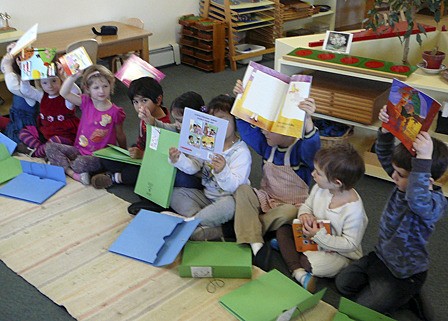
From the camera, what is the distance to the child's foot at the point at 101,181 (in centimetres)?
250

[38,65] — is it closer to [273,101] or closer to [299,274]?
[273,101]

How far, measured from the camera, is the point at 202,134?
2.02 metres

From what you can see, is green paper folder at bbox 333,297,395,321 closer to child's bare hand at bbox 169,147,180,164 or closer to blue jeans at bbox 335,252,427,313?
blue jeans at bbox 335,252,427,313

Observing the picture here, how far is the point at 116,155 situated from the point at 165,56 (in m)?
2.50

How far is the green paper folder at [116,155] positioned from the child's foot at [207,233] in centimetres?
54

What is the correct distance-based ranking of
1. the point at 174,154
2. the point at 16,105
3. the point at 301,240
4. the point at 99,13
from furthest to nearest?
the point at 99,13 → the point at 16,105 → the point at 174,154 → the point at 301,240

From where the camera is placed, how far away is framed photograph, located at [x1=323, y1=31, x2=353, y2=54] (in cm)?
270

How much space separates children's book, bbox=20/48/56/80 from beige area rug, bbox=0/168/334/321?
2.21 feet

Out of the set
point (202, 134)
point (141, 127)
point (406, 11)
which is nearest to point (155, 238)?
point (202, 134)

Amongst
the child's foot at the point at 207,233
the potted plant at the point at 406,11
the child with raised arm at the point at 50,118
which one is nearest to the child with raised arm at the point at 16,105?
the child with raised arm at the point at 50,118

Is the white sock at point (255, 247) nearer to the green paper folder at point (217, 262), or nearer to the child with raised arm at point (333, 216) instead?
the green paper folder at point (217, 262)

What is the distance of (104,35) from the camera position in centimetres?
377

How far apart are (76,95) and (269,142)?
1.24 meters

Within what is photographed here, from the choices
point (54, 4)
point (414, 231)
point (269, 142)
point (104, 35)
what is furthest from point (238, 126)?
point (54, 4)
